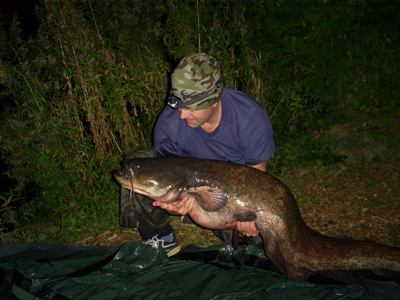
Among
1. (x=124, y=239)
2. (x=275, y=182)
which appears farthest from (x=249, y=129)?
(x=124, y=239)

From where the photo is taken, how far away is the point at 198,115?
281 cm

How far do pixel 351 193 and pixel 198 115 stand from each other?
208cm

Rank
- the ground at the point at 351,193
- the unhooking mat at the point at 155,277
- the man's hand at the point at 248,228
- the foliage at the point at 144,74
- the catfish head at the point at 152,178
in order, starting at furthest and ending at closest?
1. the foliage at the point at 144,74
2. the ground at the point at 351,193
3. the man's hand at the point at 248,228
4. the catfish head at the point at 152,178
5. the unhooking mat at the point at 155,277

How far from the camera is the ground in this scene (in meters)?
3.55

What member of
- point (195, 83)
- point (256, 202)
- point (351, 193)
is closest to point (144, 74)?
point (195, 83)

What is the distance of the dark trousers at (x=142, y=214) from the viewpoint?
10.7ft

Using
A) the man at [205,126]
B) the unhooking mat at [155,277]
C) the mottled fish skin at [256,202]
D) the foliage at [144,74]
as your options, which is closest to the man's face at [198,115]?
the man at [205,126]

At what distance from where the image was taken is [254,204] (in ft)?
8.91

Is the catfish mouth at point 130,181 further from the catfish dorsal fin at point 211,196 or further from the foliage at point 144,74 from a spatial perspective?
the foliage at point 144,74

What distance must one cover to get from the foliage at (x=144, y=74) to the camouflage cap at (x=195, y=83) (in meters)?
1.54

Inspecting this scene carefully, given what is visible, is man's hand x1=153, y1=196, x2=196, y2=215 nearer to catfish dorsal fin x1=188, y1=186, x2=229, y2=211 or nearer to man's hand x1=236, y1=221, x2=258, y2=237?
catfish dorsal fin x1=188, y1=186, x2=229, y2=211

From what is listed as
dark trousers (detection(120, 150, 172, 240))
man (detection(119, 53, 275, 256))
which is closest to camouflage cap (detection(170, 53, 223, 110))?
man (detection(119, 53, 275, 256))

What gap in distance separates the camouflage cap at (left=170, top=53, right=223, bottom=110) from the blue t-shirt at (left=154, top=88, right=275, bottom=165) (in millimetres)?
317

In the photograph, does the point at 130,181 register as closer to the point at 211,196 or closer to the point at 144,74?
the point at 211,196
